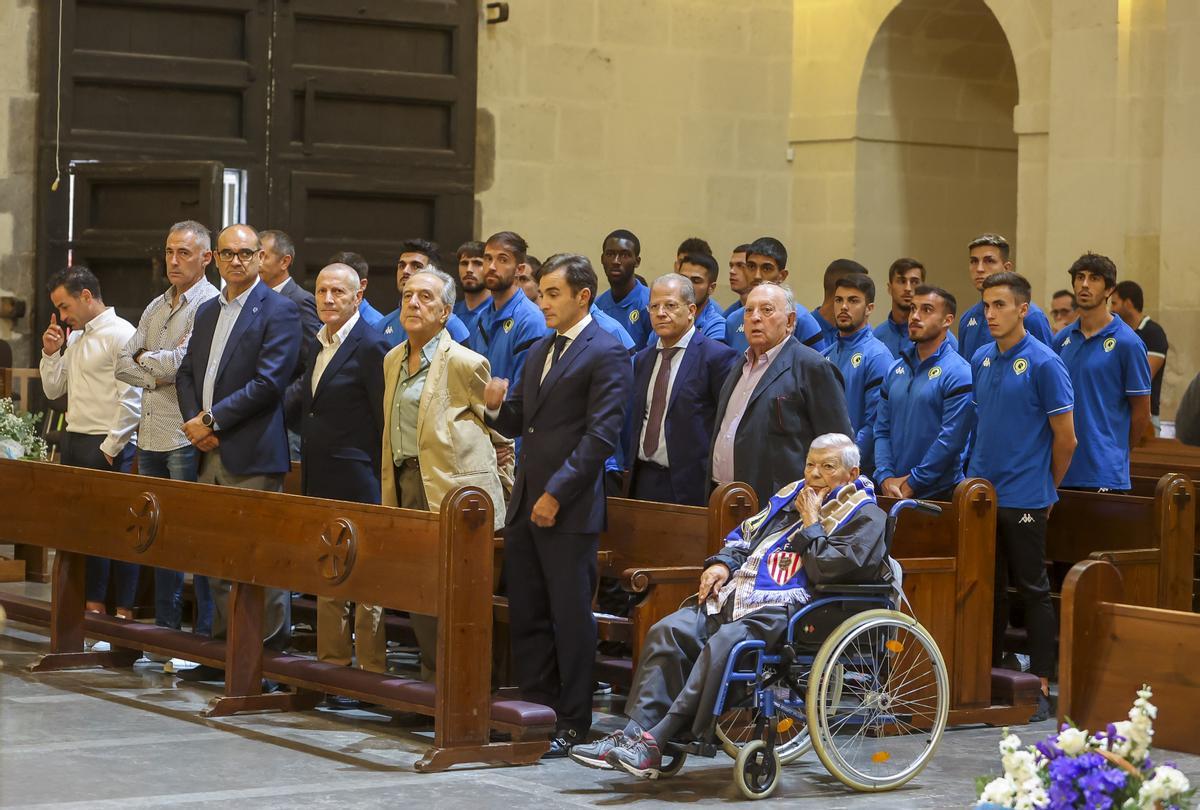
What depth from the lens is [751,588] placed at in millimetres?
5816

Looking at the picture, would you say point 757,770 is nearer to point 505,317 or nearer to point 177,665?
point 177,665

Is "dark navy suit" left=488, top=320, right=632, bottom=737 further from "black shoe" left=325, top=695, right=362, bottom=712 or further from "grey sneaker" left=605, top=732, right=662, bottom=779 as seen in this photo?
"black shoe" left=325, top=695, right=362, bottom=712

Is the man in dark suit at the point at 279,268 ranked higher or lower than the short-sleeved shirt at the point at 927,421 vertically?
higher

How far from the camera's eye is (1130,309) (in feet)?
33.1

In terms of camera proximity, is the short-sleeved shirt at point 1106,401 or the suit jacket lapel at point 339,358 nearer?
the suit jacket lapel at point 339,358

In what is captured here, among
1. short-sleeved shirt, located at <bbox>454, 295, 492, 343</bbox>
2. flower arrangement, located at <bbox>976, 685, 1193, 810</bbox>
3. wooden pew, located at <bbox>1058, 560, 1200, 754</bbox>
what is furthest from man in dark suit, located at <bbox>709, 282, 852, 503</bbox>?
flower arrangement, located at <bbox>976, 685, 1193, 810</bbox>

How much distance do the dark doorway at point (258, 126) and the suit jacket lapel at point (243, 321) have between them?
358cm

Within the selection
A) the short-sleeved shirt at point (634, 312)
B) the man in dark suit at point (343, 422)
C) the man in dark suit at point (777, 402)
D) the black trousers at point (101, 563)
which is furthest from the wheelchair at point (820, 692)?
the black trousers at point (101, 563)

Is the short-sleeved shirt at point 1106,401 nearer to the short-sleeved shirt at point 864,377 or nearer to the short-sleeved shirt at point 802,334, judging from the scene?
the short-sleeved shirt at point 864,377

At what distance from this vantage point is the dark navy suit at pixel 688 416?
7.16 meters

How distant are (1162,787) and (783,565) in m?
2.55

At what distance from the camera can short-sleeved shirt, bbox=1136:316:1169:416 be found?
1022cm

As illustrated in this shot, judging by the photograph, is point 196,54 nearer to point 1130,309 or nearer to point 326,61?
point 326,61

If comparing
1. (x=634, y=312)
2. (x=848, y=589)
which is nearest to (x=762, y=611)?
(x=848, y=589)
